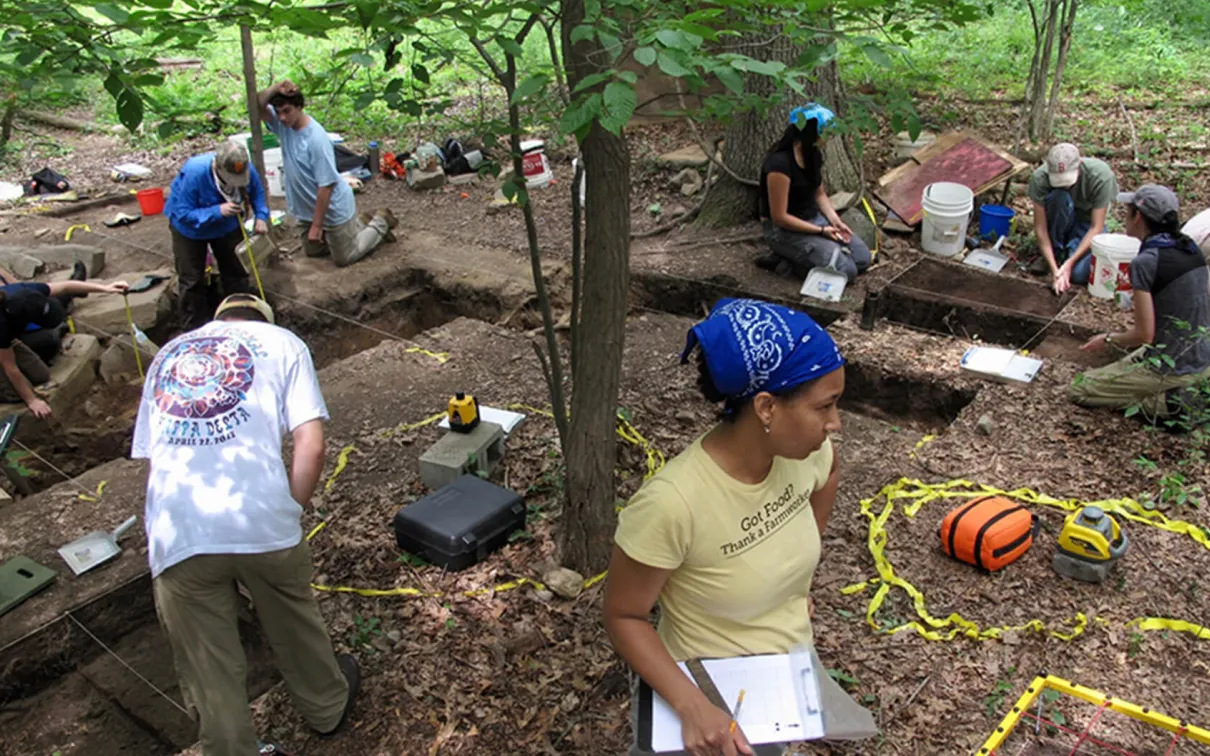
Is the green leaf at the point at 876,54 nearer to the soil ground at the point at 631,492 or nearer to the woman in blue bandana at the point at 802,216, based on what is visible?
the soil ground at the point at 631,492

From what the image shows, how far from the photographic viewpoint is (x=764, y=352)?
189 centimetres

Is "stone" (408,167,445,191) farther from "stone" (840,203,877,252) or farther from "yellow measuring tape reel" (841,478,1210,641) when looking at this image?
"yellow measuring tape reel" (841,478,1210,641)

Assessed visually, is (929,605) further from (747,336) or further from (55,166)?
(55,166)

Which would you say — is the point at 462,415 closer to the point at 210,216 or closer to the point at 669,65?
the point at 669,65

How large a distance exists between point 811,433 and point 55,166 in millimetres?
12305

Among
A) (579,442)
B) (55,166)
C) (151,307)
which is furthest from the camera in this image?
(55,166)

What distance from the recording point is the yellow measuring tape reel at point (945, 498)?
3555mm

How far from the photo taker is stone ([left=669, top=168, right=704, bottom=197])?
9.10 metres

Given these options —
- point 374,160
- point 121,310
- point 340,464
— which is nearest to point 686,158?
point 374,160

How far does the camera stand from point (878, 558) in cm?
400

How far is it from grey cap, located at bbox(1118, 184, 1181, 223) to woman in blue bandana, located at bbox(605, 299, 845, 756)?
140 inches

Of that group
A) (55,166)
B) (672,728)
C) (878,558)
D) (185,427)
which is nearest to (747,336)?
(672,728)

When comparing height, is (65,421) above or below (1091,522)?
below

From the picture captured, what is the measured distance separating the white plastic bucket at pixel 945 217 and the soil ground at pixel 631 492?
0.27 metres
